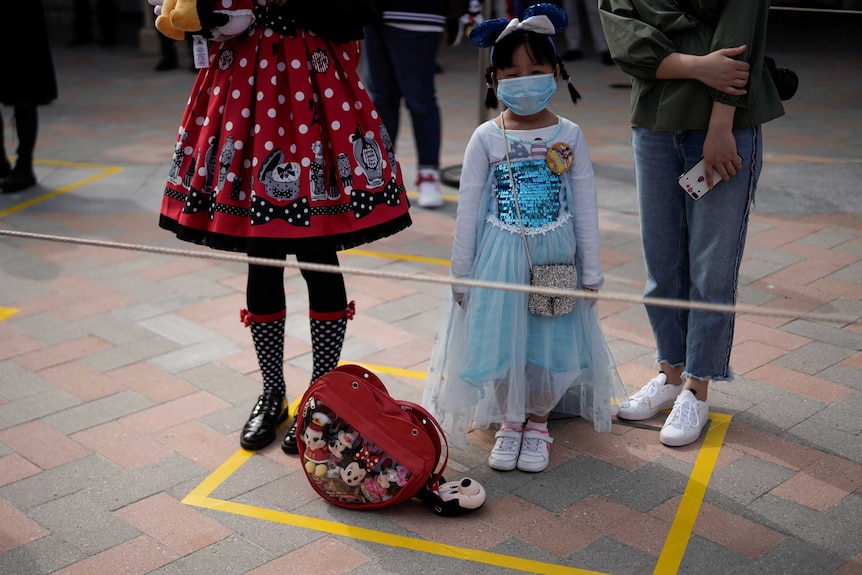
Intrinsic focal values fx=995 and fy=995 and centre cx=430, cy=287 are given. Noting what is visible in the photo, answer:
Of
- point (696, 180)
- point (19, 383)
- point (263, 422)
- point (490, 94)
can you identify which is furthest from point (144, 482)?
point (696, 180)

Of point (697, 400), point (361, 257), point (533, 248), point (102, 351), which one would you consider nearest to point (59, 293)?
point (102, 351)

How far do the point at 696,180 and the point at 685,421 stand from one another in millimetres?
799

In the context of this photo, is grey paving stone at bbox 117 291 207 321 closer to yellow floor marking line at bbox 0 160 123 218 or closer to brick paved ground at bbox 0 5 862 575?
brick paved ground at bbox 0 5 862 575

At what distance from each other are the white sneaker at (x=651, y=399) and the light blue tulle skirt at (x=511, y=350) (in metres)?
0.21

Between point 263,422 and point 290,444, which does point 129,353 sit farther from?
point 290,444

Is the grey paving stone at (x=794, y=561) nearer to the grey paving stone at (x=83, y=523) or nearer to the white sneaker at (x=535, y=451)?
the white sneaker at (x=535, y=451)

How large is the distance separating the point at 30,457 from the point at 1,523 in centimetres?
42

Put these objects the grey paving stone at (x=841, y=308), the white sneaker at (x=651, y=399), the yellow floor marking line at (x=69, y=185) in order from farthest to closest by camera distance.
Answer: the yellow floor marking line at (x=69, y=185), the grey paving stone at (x=841, y=308), the white sneaker at (x=651, y=399)

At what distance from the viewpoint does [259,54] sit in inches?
121

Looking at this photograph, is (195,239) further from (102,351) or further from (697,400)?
(697,400)

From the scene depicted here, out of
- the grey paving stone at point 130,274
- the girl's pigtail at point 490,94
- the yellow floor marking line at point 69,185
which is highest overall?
the girl's pigtail at point 490,94

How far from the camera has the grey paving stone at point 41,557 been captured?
269cm

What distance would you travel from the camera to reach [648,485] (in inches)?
119

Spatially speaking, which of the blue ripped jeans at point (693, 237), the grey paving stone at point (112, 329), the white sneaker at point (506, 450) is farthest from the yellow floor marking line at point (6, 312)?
the blue ripped jeans at point (693, 237)
